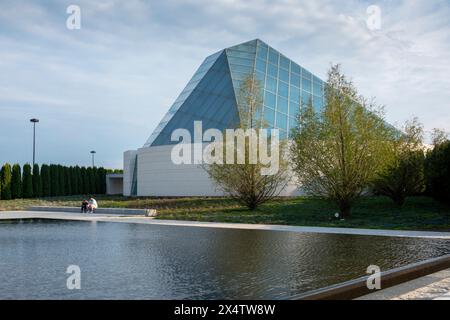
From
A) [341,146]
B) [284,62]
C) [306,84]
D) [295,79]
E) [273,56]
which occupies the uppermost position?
[273,56]

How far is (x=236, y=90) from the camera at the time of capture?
32344 mm

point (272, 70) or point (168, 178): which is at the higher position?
point (272, 70)

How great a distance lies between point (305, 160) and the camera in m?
20.0

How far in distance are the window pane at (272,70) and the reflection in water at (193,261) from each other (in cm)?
2365

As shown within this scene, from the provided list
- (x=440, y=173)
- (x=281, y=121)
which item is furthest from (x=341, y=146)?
(x=281, y=121)

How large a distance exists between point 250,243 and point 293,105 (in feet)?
77.6

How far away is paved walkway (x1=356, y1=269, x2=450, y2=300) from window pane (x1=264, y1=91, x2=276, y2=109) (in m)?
25.9

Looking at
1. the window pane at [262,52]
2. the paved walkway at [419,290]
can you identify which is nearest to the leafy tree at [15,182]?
the window pane at [262,52]

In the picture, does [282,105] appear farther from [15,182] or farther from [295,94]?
[15,182]

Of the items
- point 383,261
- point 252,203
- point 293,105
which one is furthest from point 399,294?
point 293,105

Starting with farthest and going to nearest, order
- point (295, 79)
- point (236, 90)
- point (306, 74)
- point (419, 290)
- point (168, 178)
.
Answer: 1. point (306, 74)
2. point (295, 79)
3. point (168, 178)
4. point (236, 90)
5. point (419, 290)

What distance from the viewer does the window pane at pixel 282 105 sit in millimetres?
33125

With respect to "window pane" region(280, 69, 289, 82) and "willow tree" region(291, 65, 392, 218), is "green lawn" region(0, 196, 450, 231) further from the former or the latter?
"window pane" region(280, 69, 289, 82)

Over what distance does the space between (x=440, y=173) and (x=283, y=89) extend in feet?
52.1
